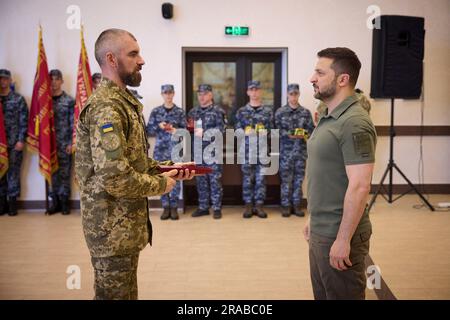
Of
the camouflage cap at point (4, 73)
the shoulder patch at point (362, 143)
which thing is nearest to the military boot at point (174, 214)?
the camouflage cap at point (4, 73)

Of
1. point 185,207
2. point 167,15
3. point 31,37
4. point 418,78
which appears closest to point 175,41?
point 167,15

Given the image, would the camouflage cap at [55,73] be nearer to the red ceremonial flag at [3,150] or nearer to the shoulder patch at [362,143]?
the red ceremonial flag at [3,150]

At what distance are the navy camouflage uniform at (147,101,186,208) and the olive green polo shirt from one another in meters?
3.59

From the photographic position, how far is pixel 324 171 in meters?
1.77

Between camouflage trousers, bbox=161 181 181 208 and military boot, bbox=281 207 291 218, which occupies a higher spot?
camouflage trousers, bbox=161 181 181 208

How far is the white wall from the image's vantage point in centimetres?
549

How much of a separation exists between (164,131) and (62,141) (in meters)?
1.37

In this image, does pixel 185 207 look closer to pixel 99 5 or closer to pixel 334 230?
pixel 99 5

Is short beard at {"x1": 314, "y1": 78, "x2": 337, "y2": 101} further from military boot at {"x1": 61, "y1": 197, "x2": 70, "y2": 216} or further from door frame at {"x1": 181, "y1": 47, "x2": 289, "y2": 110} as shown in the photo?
military boot at {"x1": 61, "y1": 197, "x2": 70, "y2": 216}

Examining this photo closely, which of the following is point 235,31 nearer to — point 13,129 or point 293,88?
point 293,88

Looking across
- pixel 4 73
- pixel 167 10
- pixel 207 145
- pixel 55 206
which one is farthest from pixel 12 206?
pixel 167 10

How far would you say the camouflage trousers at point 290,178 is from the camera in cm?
535

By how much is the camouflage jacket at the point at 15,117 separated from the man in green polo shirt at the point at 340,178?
4646 mm

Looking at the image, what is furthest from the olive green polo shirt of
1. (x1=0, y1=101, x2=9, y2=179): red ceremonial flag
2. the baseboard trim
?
(x1=0, y1=101, x2=9, y2=179): red ceremonial flag
